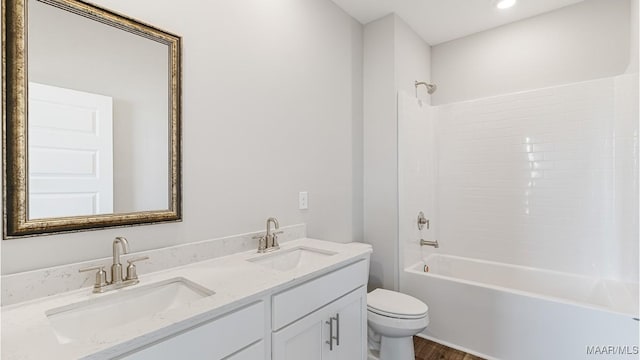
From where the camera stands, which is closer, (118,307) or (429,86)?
(118,307)

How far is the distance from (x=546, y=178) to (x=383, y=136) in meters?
1.40

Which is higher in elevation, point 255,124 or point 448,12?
point 448,12

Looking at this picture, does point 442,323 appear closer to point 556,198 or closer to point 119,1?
point 556,198

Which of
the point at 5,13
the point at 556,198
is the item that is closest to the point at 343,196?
the point at 556,198

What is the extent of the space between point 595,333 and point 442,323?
0.88 metres

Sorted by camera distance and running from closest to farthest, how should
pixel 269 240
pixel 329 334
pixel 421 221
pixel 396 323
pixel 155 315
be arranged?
pixel 155 315, pixel 329 334, pixel 269 240, pixel 396 323, pixel 421 221

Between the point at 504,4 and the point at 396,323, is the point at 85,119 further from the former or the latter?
the point at 504,4

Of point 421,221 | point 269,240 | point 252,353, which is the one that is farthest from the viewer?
point 421,221

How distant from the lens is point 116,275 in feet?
3.71

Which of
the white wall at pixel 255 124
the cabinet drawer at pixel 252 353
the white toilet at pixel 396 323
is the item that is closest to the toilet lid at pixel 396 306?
the white toilet at pixel 396 323

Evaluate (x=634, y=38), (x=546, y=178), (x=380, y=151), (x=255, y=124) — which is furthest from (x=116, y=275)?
(x=634, y=38)

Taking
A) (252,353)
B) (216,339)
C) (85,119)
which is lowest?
(252,353)

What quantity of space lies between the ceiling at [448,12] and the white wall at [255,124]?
18 cm

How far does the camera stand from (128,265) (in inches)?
46.6
